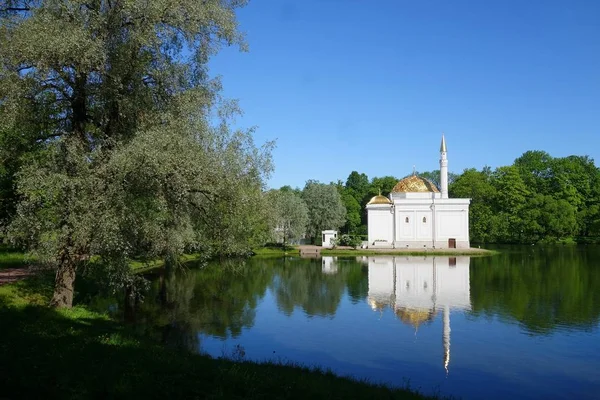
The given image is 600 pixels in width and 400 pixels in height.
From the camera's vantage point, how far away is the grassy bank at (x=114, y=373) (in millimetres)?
7328

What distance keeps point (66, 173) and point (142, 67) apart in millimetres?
3637

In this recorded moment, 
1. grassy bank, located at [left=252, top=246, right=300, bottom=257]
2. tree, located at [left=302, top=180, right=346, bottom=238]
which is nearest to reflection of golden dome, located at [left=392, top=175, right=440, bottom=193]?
tree, located at [left=302, top=180, right=346, bottom=238]

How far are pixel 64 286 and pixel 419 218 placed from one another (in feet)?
173

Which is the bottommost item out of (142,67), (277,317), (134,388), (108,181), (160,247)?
(277,317)

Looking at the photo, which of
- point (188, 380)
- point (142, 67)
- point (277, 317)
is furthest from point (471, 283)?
point (188, 380)

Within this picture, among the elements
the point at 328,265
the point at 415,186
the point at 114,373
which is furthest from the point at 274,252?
the point at 114,373

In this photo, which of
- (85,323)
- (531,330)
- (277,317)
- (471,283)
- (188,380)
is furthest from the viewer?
(471,283)

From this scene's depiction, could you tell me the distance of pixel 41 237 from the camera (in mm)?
13031

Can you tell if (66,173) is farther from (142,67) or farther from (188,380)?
(188,380)

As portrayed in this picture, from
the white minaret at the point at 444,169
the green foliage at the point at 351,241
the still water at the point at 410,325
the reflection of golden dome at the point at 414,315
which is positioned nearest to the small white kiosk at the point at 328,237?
the green foliage at the point at 351,241

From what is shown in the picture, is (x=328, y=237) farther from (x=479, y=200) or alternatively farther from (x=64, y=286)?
(x=64, y=286)

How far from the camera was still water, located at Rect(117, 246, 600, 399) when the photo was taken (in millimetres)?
14195

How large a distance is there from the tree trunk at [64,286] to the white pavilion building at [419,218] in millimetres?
50823

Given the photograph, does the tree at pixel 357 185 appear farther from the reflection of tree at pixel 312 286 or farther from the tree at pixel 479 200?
the reflection of tree at pixel 312 286
